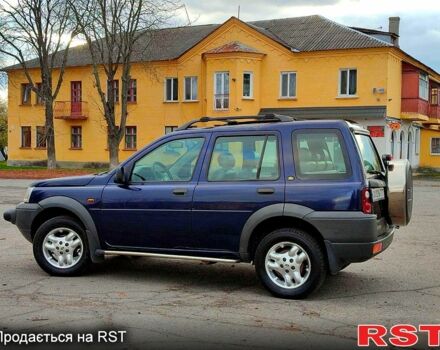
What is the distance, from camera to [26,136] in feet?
153

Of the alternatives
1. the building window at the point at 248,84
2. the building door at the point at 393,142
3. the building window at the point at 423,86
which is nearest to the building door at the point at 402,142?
the building door at the point at 393,142

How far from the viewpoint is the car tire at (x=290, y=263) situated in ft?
20.0

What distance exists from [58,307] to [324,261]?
8.87 ft

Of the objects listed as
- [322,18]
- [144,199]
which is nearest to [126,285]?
[144,199]

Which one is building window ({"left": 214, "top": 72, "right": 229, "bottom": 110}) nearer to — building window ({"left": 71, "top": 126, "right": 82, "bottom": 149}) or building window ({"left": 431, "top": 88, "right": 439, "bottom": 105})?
building window ({"left": 71, "top": 126, "right": 82, "bottom": 149})

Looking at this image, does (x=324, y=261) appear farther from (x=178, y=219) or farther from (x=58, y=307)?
(x=58, y=307)

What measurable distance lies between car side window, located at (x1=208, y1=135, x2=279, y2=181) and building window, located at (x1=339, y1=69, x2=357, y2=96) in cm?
3074

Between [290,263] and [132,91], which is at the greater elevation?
[132,91]

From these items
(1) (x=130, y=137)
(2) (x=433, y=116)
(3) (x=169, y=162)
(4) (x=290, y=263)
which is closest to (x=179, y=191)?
(3) (x=169, y=162)

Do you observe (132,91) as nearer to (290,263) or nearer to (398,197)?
(398,197)

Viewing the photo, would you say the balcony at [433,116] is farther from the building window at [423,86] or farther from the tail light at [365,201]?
the tail light at [365,201]

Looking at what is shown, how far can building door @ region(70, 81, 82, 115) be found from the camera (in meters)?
43.8

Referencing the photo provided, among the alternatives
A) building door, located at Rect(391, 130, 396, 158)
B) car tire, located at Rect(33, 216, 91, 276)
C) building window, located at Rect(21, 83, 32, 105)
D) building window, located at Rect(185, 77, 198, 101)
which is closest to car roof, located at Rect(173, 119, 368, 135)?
car tire, located at Rect(33, 216, 91, 276)

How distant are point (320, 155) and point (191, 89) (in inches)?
1356
